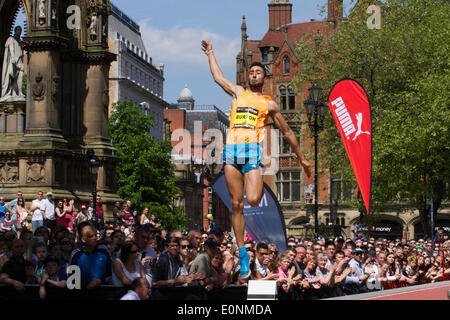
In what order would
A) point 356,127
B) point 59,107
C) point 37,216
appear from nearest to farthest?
point 356,127
point 37,216
point 59,107

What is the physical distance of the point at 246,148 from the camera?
1088 centimetres

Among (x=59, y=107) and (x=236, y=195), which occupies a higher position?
(x=59, y=107)

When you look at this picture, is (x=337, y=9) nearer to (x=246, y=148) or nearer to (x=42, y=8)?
(x=42, y=8)

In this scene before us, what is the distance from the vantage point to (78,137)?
26047 millimetres

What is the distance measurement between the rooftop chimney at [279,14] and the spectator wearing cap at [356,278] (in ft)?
232

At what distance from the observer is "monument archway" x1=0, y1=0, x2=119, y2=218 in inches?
930

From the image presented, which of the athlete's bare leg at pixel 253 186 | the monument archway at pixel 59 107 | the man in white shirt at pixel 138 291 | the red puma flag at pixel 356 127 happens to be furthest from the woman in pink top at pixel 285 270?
the monument archway at pixel 59 107

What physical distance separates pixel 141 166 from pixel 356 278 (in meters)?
42.4

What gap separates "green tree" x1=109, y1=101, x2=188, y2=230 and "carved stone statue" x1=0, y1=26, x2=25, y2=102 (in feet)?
98.2

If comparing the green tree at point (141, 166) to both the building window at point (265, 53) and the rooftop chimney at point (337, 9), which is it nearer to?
the rooftop chimney at point (337, 9)

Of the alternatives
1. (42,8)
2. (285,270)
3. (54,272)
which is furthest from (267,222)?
(42,8)

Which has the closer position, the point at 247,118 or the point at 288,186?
the point at 247,118
